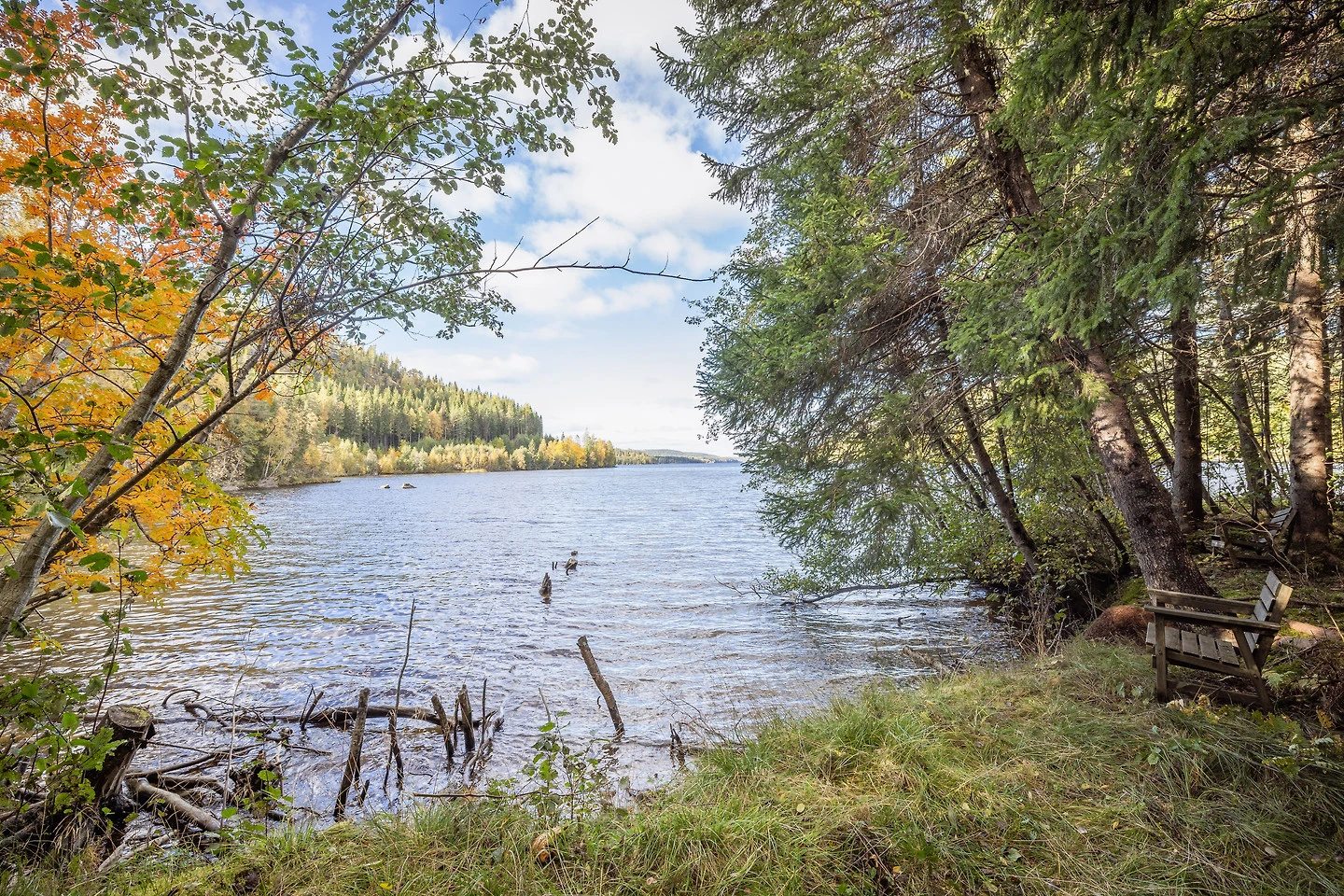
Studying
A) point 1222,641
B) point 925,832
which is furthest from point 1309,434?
point 925,832

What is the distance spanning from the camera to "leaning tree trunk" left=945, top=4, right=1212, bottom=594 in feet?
18.4

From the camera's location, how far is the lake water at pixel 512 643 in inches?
255

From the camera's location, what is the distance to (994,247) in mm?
6355

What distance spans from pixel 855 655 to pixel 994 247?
646 centimetres

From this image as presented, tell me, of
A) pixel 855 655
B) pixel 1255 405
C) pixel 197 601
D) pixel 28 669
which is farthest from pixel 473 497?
pixel 1255 405

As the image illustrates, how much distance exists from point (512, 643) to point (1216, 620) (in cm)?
980

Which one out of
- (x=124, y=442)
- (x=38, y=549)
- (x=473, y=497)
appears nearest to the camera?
(x=124, y=442)

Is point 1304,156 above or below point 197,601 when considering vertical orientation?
above

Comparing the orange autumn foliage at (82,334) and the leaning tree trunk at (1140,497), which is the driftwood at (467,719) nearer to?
the orange autumn foliage at (82,334)

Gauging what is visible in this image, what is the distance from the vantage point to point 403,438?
109125 mm

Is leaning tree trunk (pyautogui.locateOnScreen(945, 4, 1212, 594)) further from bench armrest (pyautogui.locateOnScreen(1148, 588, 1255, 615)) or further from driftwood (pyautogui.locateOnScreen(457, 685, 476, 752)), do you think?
driftwood (pyautogui.locateOnScreen(457, 685, 476, 752))

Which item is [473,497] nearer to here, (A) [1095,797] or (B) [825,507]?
(B) [825,507]

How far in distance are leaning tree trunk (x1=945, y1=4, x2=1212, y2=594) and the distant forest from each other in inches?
1156

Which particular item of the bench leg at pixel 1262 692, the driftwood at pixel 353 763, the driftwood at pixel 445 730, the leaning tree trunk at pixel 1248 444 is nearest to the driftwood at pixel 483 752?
the driftwood at pixel 445 730
